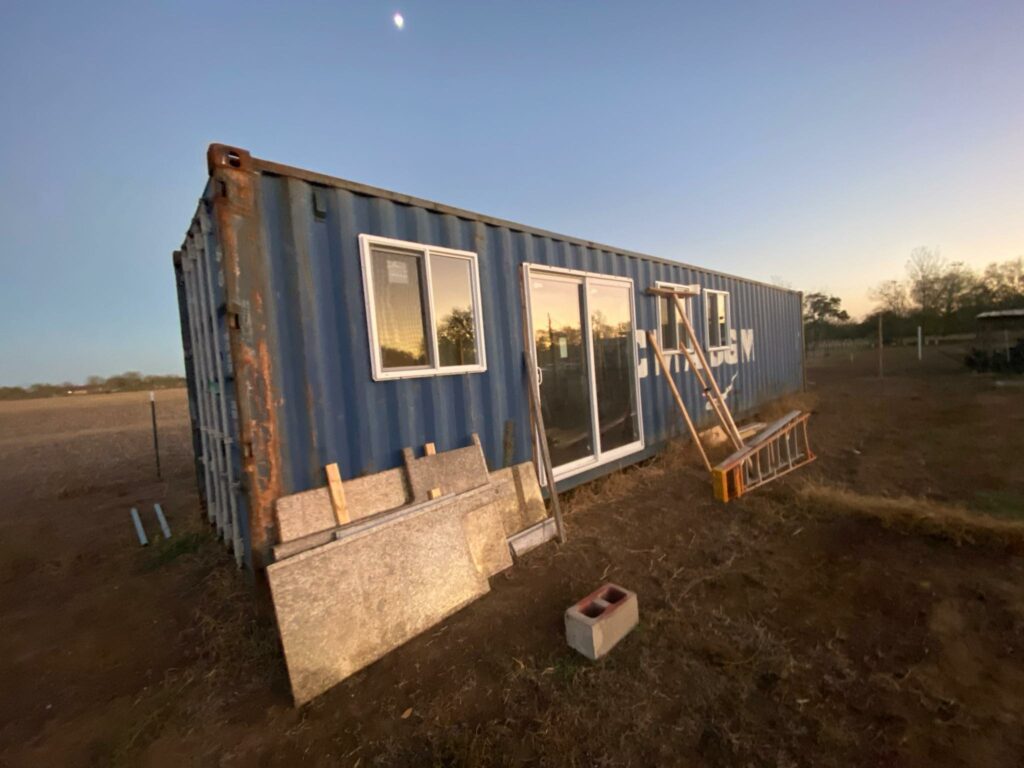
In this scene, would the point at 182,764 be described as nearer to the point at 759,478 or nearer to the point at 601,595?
the point at 601,595

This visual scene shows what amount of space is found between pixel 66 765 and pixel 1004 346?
82.1 feet

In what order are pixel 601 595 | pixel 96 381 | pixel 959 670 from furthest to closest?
pixel 96 381 < pixel 601 595 < pixel 959 670

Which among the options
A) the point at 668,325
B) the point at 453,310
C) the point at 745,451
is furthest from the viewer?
the point at 668,325

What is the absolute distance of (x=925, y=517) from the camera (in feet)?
→ 11.3

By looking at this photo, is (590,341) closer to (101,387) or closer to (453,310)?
(453,310)

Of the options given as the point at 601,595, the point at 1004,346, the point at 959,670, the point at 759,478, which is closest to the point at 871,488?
the point at 759,478

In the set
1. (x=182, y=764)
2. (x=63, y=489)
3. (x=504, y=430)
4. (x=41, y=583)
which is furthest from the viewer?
(x=63, y=489)

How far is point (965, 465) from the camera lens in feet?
17.1

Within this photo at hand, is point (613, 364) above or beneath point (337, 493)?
above

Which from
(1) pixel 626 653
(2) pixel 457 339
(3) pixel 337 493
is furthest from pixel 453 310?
(1) pixel 626 653

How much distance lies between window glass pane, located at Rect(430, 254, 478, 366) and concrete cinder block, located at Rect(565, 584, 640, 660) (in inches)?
87.0

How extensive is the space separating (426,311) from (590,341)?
236 cm

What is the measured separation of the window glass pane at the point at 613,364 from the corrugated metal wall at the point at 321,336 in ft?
4.28

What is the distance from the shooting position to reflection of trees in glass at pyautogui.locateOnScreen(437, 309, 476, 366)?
367 cm
